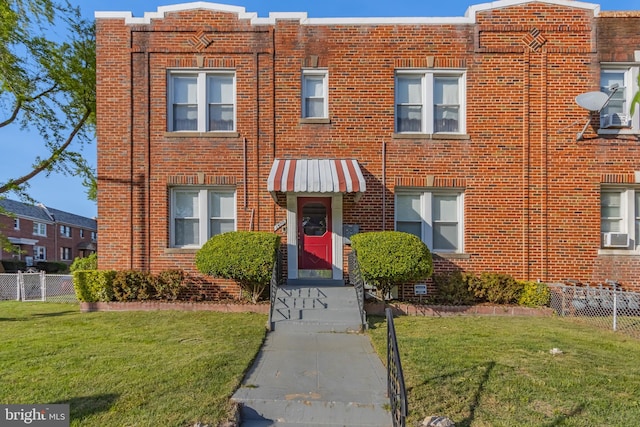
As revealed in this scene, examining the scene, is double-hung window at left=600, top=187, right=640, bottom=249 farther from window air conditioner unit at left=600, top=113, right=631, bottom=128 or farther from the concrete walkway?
the concrete walkway

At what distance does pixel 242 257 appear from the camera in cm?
816

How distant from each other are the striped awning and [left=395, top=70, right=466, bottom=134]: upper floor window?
1.87 metres

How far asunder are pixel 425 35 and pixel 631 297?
7680mm

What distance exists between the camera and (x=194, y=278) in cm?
963

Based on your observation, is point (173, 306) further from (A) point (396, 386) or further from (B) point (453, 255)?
(B) point (453, 255)

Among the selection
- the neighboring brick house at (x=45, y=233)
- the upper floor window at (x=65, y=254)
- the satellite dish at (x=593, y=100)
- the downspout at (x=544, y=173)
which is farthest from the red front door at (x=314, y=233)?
the upper floor window at (x=65, y=254)

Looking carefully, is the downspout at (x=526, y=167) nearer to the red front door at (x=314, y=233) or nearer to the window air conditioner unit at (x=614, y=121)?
the window air conditioner unit at (x=614, y=121)

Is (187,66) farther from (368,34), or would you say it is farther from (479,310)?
(479,310)

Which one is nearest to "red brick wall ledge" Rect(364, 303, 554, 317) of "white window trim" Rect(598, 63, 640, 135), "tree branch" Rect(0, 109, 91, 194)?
"white window trim" Rect(598, 63, 640, 135)

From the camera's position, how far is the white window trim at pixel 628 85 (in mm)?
9586

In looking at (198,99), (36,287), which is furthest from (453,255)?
(36,287)

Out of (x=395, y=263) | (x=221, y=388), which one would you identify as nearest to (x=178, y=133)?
(x=395, y=263)

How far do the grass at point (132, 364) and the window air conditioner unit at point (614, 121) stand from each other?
31.1 ft

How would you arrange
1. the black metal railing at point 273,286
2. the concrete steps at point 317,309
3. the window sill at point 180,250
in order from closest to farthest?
the concrete steps at point 317,309 → the black metal railing at point 273,286 → the window sill at point 180,250
